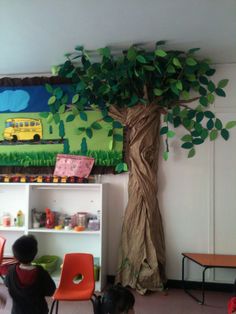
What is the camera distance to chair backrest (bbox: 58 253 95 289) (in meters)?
2.57

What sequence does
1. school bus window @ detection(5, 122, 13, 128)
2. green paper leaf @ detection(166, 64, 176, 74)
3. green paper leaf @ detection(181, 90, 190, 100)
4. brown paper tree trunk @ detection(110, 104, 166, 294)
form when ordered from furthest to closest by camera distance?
school bus window @ detection(5, 122, 13, 128), green paper leaf @ detection(181, 90, 190, 100), brown paper tree trunk @ detection(110, 104, 166, 294), green paper leaf @ detection(166, 64, 176, 74)

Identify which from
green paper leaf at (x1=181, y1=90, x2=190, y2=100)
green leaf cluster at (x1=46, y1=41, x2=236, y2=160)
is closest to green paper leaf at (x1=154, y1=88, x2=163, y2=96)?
green leaf cluster at (x1=46, y1=41, x2=236, y2=160)

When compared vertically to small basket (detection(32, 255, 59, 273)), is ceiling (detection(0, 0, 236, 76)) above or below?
above

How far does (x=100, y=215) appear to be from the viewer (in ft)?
11.4

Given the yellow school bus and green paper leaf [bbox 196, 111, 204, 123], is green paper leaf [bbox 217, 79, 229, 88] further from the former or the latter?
the yellow school bus

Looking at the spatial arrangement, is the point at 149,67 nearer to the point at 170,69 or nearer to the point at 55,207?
the point at 170,69

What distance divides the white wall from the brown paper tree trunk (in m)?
0.16

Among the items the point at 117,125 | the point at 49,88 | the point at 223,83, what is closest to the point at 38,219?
the point at 117,125

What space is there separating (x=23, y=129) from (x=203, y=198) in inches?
95.3

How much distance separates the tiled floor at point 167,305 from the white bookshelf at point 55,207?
0.55 metres

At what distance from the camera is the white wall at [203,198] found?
11.5ft

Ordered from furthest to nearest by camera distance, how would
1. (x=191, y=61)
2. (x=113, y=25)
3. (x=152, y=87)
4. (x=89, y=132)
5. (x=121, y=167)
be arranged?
1. (x=89, y=132)
2. (x=121, y=167)
3. (x=152, y=87)
4. (x=191, y=61)
5. (x=113, y=25)

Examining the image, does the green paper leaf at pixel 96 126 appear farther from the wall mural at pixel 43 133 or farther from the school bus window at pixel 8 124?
the school bus window at pixel 8 124

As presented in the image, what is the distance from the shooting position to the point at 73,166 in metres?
3.70
